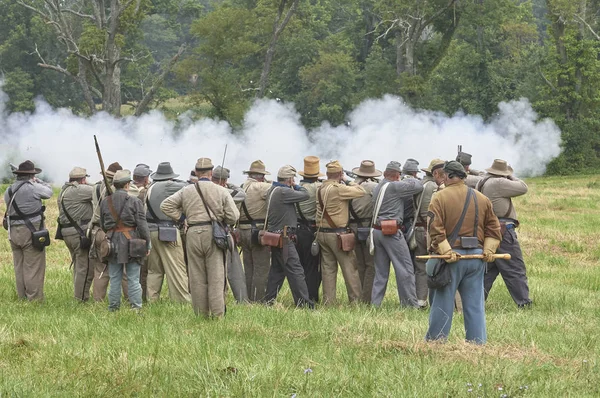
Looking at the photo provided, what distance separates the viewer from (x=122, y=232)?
11922mm

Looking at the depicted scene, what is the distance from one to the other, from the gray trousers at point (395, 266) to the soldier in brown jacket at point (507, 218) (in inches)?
42.3

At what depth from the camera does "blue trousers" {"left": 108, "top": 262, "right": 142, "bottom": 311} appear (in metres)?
12.0

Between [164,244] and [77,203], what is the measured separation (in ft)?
4.34

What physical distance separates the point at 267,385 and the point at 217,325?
2.76 m

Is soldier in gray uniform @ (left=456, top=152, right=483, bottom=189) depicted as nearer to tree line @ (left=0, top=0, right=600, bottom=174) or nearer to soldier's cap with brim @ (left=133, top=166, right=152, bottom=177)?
soldier's cap with brim @ (left=133, top=166, right=152, bottom=177)

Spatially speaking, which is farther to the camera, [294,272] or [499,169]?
[294,272]

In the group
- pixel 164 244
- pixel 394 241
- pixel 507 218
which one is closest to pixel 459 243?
pixel 394 241

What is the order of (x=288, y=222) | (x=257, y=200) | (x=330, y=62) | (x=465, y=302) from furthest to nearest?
(x=330, y=62)
(x=257, y=200)
(x=288, y=222)
(x=465, y=302)

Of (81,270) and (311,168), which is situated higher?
(311,168)

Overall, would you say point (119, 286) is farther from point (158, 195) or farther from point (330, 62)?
point (330, 62)

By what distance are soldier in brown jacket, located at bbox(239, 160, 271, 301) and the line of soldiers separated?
1 cm

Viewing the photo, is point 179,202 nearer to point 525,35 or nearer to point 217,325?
point 217,325

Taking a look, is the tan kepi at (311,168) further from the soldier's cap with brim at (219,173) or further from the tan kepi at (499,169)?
the tan kepi at (499,169)

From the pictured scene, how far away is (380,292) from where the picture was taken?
1302 centimetres
